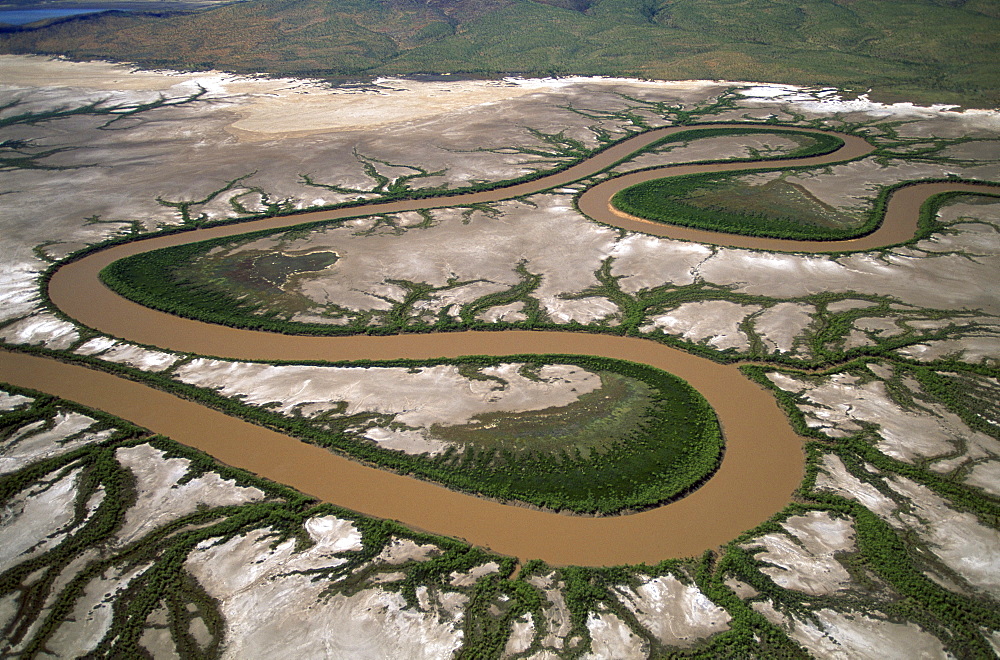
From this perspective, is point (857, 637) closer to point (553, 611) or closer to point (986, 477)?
point (553, 611)

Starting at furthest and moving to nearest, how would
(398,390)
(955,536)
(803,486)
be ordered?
(398,390) → (803,486) → (955,536)

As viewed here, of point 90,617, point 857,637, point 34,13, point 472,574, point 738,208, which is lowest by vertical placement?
point 90,617

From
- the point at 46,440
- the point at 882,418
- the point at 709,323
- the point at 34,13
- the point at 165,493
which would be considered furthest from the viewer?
the point at 34,13

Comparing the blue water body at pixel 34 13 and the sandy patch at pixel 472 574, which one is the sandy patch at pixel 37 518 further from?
the blue water body at pixel 34 13

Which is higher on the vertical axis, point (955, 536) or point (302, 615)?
point (955, 536)

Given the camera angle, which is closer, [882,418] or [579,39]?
[882,418]

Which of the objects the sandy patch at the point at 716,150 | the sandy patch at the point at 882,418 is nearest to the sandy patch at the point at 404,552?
the sandy patch at the point at 882,418

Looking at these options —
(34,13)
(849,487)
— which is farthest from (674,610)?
(34,13)

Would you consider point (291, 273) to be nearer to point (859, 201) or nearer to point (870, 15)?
point (859, 201)
